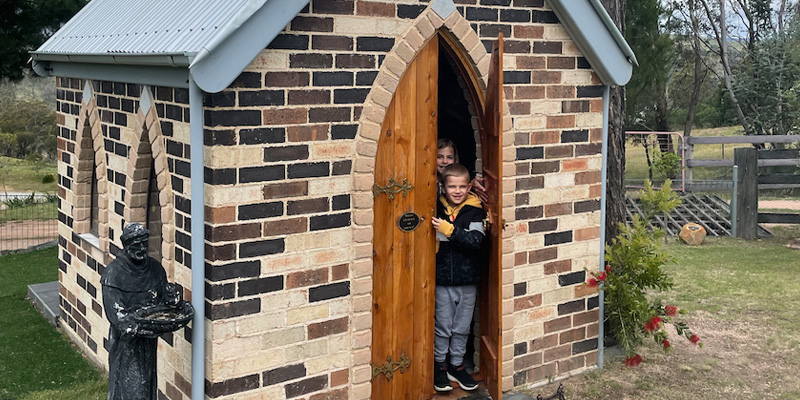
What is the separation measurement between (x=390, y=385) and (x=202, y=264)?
2045 mm

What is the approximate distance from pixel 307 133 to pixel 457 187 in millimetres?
1654

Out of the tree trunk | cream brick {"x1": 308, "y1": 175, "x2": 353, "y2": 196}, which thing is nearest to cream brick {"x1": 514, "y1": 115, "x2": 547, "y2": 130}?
cream brick {"x1": 308, "y1": 175, "x2": 353, "y2": 196}

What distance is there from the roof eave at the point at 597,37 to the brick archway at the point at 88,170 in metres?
4.10

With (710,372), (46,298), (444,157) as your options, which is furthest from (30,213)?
(710,372)

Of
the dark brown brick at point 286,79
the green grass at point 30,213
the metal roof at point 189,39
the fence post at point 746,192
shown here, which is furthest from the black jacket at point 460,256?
the green grass at point 30,213

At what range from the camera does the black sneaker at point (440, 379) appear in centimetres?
733

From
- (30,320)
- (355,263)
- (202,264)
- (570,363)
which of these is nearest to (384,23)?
(355,263)

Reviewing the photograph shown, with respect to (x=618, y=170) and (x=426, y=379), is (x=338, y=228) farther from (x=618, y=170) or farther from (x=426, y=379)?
(x=618, y=170)

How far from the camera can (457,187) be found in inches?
285

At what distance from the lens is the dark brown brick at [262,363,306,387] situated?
239 inches

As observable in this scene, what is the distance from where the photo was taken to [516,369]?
7.59 metres

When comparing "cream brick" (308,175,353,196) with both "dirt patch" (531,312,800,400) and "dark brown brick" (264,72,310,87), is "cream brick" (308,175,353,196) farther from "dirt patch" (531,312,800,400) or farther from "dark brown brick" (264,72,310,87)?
"dirt patch" (531,312,800,400)

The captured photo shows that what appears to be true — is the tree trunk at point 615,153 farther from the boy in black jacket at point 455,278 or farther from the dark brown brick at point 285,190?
the dark brown brick at point 285,190

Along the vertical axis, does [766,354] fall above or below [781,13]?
below
